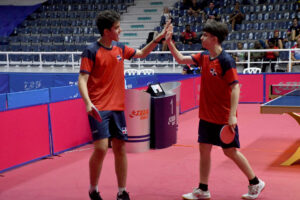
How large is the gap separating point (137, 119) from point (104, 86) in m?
2.51

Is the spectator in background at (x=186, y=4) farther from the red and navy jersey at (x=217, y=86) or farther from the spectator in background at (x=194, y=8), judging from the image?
the red and navy jersey at (x=217, y=86)

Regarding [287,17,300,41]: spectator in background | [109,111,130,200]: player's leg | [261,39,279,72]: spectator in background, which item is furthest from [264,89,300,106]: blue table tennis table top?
[287,17,300,41]: spectator in background

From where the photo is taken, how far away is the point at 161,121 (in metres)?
6.59

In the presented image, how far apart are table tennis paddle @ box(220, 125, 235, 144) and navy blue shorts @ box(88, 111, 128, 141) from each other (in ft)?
2.88

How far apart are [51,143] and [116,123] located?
Result: 2456 millimetres

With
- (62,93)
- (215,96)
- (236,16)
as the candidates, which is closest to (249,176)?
(215,96)

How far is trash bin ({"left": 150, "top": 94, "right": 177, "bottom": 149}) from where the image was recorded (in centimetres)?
657

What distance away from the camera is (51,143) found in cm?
612

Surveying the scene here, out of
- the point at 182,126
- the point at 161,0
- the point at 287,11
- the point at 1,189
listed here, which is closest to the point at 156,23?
the point at 161,0

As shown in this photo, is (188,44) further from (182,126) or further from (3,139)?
(3,139)

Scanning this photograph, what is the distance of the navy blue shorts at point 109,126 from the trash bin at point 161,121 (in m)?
2.56

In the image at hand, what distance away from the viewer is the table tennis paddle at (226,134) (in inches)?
149

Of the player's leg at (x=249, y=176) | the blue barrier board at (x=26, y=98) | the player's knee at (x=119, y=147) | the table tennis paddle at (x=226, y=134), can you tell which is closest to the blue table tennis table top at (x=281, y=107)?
the player's leg at (x=249, y=176)

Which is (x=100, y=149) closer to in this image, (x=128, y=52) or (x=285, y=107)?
(x=128, y=52)
